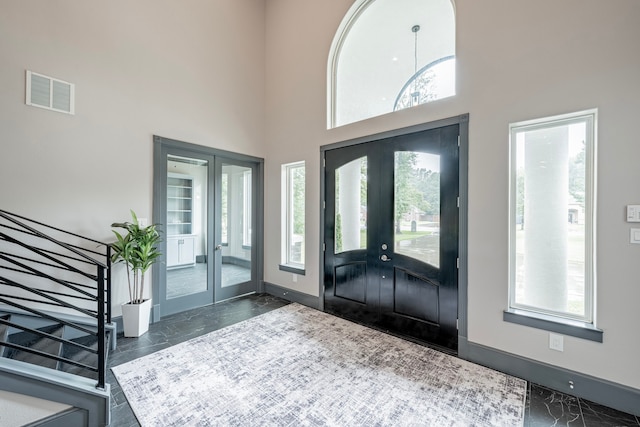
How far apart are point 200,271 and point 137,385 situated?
205 cm

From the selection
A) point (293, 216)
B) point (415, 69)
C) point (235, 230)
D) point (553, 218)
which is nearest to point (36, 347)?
point (235, 230)

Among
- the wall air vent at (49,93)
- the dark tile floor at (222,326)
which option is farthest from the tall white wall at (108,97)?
the dark tile floor at (222,326)

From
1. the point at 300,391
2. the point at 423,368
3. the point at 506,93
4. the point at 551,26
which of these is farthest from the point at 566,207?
the point at 300,391

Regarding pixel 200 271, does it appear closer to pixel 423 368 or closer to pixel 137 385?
pixel 137 385

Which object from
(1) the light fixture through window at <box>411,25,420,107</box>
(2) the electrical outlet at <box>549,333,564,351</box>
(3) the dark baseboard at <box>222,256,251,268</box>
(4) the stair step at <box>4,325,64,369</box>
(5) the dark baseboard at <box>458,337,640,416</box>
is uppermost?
(1) the light fixture through window at <box>411,25,420,107</box>

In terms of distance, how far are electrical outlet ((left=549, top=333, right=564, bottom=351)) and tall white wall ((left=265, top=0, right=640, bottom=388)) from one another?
3cm

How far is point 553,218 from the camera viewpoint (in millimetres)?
2422

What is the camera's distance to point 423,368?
2.58 m

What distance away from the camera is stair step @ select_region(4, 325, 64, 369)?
2.04 m

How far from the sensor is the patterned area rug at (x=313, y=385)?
1952 mm

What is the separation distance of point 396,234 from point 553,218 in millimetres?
1498

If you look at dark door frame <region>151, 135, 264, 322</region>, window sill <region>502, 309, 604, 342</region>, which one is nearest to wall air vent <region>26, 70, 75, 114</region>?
dark door frame <region>151, 135, 264, 322</region>

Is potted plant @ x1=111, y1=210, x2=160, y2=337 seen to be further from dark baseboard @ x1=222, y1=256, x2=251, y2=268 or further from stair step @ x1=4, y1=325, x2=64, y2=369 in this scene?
dark baseboard @ x1=222, y1=256, x2=251, y2=268

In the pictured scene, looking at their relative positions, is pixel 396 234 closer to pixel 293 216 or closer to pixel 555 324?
pixel 555 324
